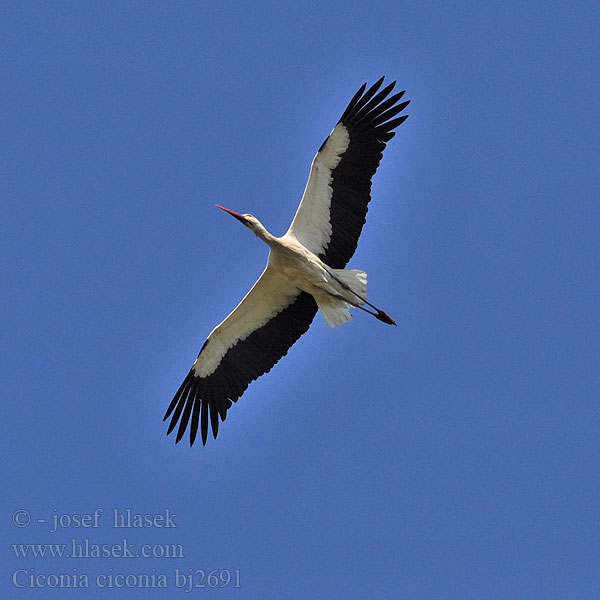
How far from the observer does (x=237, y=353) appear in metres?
13.6

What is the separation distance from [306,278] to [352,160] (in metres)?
1.49

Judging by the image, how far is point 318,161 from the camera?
1260cm

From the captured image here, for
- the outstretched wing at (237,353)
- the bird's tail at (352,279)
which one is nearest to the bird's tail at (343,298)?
the bird's tail at (352,279)

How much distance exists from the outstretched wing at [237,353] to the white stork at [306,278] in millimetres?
13

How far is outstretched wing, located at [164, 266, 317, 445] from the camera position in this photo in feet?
44.2

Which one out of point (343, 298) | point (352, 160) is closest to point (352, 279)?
point (343, 298)

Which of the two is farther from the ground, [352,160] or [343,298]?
[352,160]

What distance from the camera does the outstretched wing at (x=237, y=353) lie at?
13461 millimetres

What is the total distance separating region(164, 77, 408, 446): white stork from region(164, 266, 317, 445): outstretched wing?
0.01 meters

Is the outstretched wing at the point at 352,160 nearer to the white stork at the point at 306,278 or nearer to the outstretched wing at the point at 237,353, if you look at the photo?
the white stork at the point at 306,278

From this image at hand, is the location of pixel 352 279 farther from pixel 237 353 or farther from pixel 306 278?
pixel 237 353

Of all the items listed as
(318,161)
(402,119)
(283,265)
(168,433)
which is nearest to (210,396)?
(168,433)

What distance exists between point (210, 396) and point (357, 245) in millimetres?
2692

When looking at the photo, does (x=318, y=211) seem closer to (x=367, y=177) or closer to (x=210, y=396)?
(x=367, y=177)
